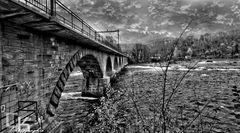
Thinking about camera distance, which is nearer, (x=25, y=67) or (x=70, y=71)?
(x=25, y=67)

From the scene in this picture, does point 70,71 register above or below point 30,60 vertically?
below

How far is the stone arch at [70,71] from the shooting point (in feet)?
23.0

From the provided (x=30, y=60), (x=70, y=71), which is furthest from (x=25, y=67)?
(x=70, y=71)

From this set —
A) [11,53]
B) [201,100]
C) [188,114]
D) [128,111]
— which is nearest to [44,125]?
[11,53]

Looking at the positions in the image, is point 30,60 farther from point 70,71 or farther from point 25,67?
point 70,71

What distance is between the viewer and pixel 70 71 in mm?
9133

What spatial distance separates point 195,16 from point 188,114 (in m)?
9.39

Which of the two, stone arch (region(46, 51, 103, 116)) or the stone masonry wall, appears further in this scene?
stone arch (region(46, 51, 103, 116))

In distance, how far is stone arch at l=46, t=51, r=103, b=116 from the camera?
23.0 feet

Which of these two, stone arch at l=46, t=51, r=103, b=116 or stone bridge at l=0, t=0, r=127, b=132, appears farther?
stone arch at l=46, t=51, r=103, b=116

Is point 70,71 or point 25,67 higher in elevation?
point 25,67

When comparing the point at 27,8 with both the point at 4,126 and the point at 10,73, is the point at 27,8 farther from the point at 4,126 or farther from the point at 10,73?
the point at 4,126

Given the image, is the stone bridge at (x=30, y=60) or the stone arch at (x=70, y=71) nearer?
the stone bridge at (x=30, y=60)

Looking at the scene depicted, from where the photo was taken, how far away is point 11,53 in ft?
14.9
